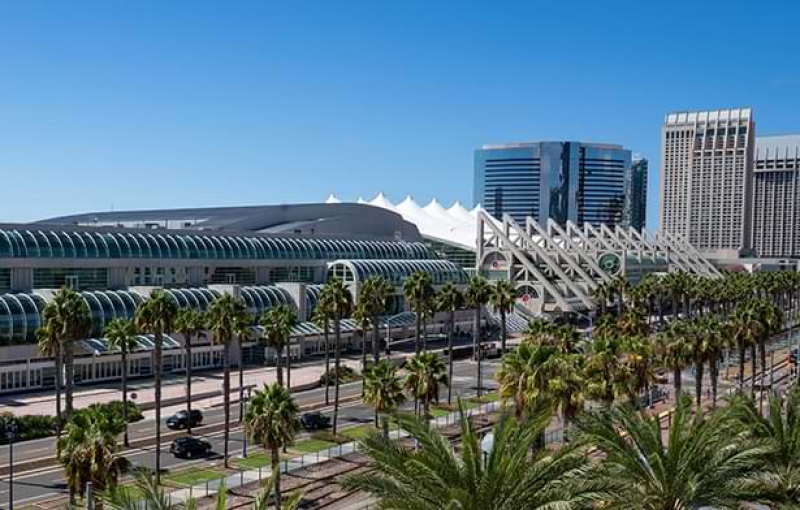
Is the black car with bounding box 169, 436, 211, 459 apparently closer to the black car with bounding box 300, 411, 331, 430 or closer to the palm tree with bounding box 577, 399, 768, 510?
the black car with bounding box 300, 411, 331, 430

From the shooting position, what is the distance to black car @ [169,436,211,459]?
51406 mm

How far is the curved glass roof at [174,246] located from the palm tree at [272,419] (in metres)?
49.1

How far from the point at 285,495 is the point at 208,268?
5921 cm

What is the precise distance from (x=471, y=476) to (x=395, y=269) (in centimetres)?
A: 10186

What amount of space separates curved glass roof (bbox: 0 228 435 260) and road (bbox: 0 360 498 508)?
27625 mm

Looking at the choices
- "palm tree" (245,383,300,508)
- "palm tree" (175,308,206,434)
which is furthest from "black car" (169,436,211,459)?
"palm tree" (245,383,300,508)

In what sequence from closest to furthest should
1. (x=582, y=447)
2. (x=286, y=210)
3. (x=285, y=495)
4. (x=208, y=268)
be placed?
(x=582, y=447) < (x=285, y=495) < (x=208, y=268) < (x=286, y=210)

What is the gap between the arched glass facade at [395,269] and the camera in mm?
113500

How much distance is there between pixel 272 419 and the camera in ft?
124

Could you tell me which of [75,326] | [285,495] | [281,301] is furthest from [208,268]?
[285,495]

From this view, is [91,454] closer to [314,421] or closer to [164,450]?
[164,450]

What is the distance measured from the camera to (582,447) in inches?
792

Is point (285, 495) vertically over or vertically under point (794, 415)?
under

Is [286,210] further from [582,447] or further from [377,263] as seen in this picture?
[582,447]
